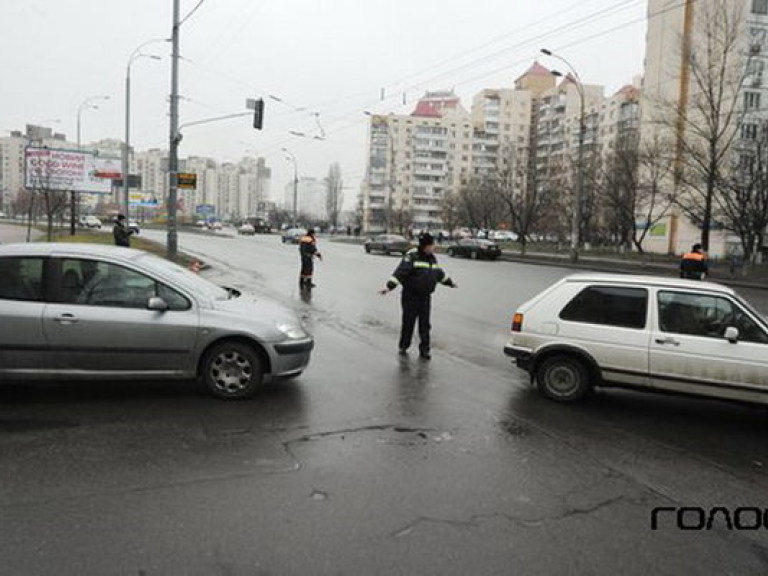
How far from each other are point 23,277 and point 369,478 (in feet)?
12.8

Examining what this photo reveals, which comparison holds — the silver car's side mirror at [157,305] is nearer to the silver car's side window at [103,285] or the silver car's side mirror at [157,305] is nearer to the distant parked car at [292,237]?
the silver car's side window at [103,285]

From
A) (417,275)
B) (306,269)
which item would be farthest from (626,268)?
(417,275)

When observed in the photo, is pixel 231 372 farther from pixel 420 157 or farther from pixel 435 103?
pixel 435 103

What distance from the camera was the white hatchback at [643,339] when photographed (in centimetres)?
583

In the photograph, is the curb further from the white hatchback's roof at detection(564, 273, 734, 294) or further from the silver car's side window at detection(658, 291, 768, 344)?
the silver car's side window at detection(658, 291, 768, 344)

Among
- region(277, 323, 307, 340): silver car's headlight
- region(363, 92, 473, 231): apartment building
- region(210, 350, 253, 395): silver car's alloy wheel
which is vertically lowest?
region(210, 350, 253, 395): silver car's alloy wheel

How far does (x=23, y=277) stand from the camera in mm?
5914

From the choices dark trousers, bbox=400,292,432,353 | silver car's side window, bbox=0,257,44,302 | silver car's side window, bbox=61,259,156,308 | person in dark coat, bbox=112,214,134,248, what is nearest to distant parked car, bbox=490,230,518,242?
Answer: person in dark coat, bbox=112,214,134,248

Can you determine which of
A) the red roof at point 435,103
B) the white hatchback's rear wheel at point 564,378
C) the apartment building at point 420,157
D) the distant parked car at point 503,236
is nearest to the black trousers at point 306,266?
the white hatchback's rear wheel at point 564,378

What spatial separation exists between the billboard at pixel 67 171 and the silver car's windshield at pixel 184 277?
2644cm

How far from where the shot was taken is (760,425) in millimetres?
5980

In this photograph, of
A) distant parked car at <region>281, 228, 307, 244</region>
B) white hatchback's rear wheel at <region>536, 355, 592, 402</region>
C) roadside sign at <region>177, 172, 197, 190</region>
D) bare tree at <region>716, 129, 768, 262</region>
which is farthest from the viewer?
distant parked car at <region>281, 228, 307, 244</region>

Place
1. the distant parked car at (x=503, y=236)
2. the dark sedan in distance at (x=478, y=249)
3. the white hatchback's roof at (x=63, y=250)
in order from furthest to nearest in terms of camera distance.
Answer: the distant parked car at (x=503, y=236) → the dark sedan in distance at (x=478, y=249) → the white hatchback's roof at (x=63, y=250)

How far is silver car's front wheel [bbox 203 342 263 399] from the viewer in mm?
6121
